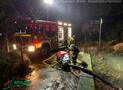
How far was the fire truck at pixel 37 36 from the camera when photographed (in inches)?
469

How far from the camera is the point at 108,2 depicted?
2605 centimetres

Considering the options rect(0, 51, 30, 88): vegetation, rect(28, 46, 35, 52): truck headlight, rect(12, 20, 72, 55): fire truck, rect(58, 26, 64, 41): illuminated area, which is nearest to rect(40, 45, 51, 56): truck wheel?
rect(12, 20, 72, 55): fire truck

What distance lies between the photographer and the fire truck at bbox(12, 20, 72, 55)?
11.9 meters

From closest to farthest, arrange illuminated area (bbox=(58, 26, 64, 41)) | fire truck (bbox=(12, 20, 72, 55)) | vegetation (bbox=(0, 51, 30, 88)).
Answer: vegetation (bbox=(0, 51, 30, 88))
fire truck (bbox=(12, 20, 72, 55))
illuminated area (bbox=(58, 26, 64, 41))

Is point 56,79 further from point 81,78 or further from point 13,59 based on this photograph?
point 13,59

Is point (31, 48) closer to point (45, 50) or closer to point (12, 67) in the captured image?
point (45, 50)

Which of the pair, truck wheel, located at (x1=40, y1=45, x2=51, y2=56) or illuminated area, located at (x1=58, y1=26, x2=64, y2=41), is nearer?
truck wheel, located at (x1=40, y1=45, x2=51, y2=56)

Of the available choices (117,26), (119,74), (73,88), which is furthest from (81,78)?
(117,26)

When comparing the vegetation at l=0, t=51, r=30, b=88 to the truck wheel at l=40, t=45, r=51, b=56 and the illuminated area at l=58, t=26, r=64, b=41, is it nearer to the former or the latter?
the truck wheel at l=40, t=45, r=51, b=56

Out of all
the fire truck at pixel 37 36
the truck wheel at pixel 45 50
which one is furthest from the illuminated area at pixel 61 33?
the truck wheel at pixel 45 50

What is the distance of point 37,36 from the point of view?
1252 centimetres

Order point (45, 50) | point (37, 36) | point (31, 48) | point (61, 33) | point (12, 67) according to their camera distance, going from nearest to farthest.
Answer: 1. point (12, 67)
2. point (31, 48)
3. point (37, 36)
4. point (45, 50)
5. point (61, 33)

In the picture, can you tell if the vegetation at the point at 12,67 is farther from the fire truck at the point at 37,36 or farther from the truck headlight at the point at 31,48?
the truck headlight at the point at 31,48

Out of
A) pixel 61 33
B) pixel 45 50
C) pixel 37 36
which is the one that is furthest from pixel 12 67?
pixel 61 33
